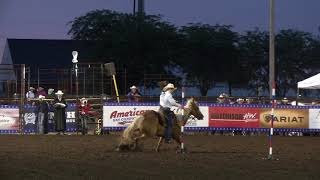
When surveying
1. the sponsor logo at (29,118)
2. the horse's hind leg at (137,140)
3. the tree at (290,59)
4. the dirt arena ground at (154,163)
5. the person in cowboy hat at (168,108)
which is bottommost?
the dirt arena ground at (154,163)

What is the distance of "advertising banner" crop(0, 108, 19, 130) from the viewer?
28.4 meters

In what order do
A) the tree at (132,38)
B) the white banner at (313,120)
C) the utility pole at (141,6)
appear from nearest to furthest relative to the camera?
the white banner at (313,120) → the tree at (132,38) → the utility pole at (141,6)

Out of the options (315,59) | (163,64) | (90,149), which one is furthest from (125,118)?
(315,59)

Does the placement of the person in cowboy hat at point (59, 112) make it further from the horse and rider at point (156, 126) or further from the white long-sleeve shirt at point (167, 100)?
the white long-sleeve shirt at point (167, 100)

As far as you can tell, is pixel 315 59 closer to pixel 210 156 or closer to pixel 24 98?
pixel 24 98

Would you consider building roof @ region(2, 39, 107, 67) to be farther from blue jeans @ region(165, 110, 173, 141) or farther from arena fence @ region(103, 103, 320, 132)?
blue jeans @ region(165, 110, 173, 141)

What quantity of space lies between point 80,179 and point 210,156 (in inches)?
227

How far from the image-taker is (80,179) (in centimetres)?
1158

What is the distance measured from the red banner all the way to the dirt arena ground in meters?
8.45

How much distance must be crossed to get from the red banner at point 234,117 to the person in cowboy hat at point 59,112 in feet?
19.9

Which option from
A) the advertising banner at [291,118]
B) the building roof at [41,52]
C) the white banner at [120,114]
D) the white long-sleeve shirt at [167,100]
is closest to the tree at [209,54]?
the building roof at [41,52]

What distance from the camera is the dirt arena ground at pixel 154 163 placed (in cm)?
1240

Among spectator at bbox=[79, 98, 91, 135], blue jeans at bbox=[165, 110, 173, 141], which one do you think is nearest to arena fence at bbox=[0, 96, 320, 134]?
spectator at bbox=[79, 98, 91, 135]

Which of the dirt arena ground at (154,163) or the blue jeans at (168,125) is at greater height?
the blue jeans at (168,125)
